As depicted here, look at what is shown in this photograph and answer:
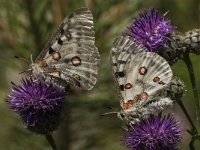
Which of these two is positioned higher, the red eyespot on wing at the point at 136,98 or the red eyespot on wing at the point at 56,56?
the red eyespot on wing at the point at 56,56

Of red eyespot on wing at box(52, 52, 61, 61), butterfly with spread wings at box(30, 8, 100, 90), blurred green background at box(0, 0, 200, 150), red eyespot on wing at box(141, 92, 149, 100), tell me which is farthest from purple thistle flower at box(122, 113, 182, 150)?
blurred green background at box(0, 0, 200, 150)

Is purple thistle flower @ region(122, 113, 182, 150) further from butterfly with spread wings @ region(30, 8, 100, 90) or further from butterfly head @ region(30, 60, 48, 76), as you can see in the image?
butterfly head @ region(30, 60, 48, 76)

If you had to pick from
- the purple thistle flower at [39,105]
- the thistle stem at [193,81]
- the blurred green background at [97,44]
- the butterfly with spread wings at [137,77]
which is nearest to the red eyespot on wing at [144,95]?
the butterfly with spread wings at [137,77]

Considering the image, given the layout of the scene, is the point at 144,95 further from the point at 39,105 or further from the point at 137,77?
the point at 39,105

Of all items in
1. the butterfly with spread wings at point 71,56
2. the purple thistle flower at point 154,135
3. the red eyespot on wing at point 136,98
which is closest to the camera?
the purple thistle flower at point 154,135

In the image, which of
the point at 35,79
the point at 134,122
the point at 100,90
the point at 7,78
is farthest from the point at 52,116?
the point at 7,78

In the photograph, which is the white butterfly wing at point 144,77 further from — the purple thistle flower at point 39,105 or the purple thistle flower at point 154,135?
the purple thistle flower at point 39,105
